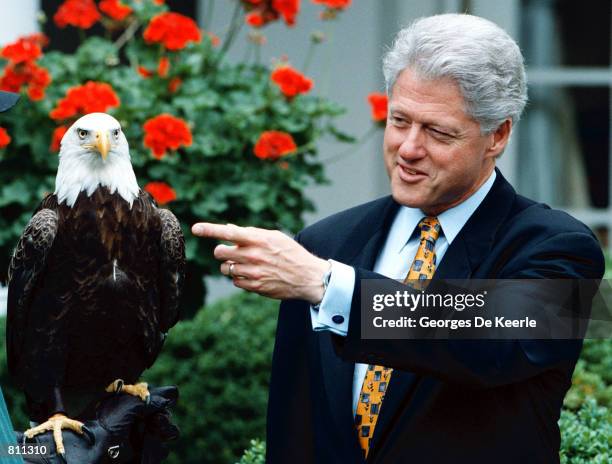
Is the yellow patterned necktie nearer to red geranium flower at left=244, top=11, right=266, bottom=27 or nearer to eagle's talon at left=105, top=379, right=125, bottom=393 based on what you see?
eagle's talon at left=105, top=379, right=125, bottom=393

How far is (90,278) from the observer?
8.14 ft

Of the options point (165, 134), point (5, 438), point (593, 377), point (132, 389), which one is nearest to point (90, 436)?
point (132, 389)

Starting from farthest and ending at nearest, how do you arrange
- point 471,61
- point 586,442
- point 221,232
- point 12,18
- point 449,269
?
point 12,18 < point 586,442 < point 449,269 < point 471,61 < point 221,232

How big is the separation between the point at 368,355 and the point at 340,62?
4315 millimetres

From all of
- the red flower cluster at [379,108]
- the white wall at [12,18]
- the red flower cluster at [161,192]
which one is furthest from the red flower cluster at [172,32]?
the white wall at [12,18]

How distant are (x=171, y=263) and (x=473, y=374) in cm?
80

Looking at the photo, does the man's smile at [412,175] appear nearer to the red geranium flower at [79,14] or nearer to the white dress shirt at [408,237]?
the white dress shirt at [408,237]

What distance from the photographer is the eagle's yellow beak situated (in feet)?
8.23

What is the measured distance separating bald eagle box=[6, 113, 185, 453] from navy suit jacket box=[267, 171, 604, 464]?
1.35ft

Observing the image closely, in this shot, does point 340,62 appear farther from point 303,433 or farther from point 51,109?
point 303,433

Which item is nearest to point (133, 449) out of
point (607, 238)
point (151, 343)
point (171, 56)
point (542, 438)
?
point (151, 343)

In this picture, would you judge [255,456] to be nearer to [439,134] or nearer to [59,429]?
[59,429]

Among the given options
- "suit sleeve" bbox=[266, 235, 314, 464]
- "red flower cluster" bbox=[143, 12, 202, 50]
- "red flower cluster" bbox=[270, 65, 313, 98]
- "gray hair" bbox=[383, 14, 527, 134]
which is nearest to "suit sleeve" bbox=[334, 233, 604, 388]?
"gray hair" bbox=[383, 14, 527, 134]

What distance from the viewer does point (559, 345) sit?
2250 mm
